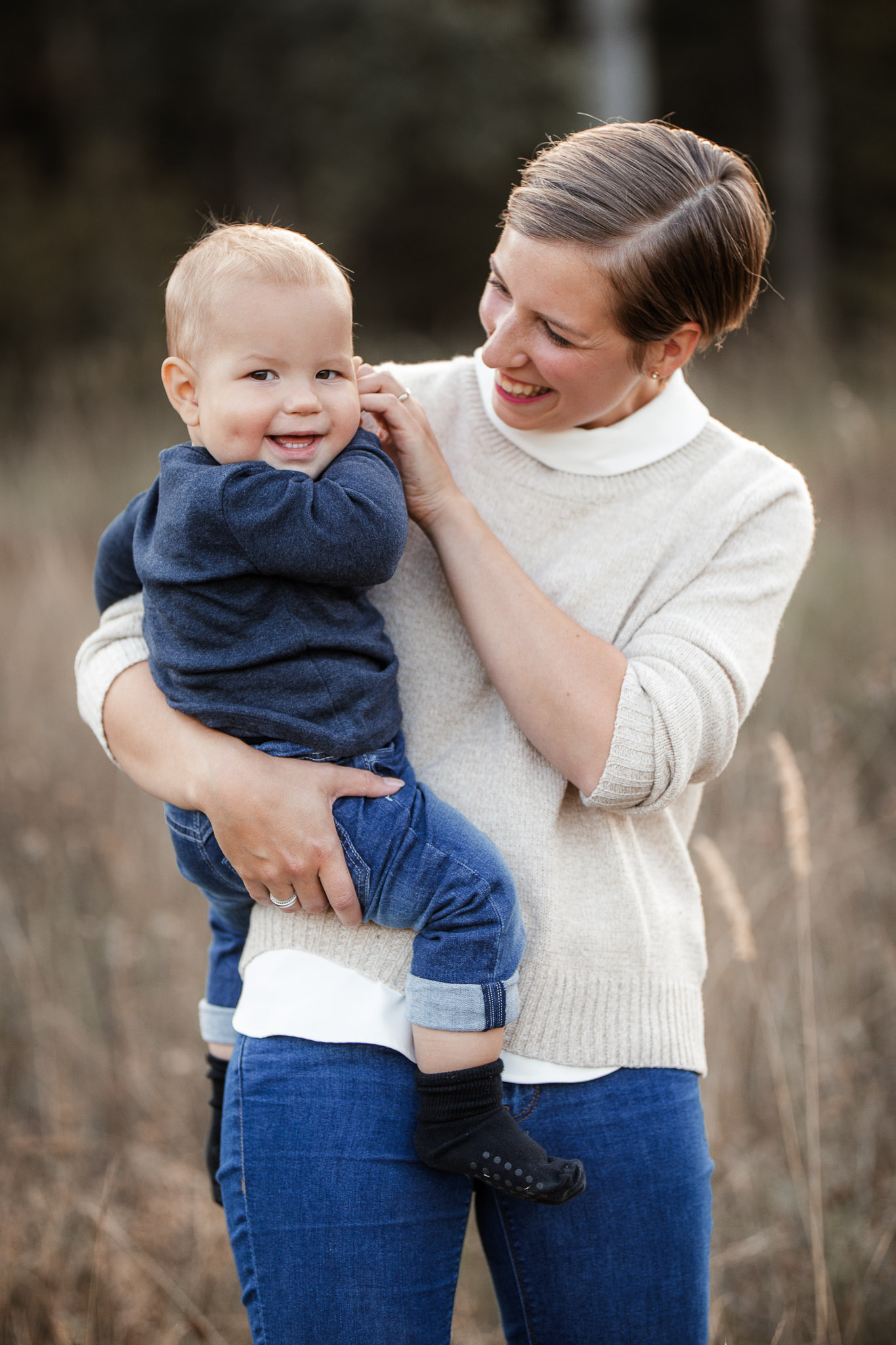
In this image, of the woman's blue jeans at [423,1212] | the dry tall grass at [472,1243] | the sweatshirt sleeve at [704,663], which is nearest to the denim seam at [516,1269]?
the woman's blue jeans at [423,1212]

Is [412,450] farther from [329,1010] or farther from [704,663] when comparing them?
[329,1010]

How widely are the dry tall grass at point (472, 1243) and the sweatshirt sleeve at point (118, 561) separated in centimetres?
95

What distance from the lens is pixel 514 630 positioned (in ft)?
4.33

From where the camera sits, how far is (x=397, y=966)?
1.30 metres

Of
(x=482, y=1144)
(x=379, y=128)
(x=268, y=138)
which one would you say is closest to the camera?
(x=482, y=1144)

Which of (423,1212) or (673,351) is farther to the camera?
(673,351)

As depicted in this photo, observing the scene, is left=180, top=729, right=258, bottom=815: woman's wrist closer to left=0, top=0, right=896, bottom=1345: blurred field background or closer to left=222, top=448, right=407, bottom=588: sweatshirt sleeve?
left=222, top=448, right=407, bottom=588: sweatshirt sleeve

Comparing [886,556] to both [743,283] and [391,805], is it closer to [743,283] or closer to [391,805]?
[743,283]

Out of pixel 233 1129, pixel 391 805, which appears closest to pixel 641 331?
pixel 391 805

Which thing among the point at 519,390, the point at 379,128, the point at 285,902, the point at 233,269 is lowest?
the point at 285,902

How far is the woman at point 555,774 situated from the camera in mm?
1265

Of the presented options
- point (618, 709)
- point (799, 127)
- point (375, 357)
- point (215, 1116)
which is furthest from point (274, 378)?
point (799, 127)

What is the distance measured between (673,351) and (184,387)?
641 mm

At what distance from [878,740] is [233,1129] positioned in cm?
271
